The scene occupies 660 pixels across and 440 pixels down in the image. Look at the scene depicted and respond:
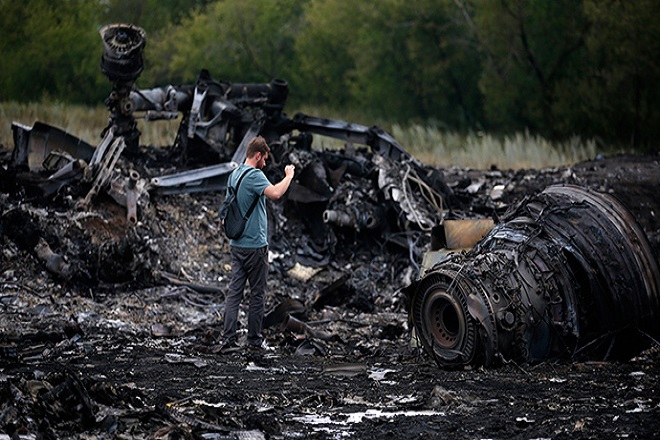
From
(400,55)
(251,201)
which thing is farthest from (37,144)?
(400,55)

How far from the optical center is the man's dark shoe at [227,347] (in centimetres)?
872

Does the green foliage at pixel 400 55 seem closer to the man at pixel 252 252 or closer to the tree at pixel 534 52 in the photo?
the tree at pixel 534 52

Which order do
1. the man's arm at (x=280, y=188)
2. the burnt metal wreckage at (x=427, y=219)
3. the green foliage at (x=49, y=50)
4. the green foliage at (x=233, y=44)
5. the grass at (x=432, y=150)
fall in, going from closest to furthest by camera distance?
the burnt metal wreckage at (x=427, y=219), the man's arm at (x=280, y=188), the grass at (x=432, y=150), the green foliage at (x=49, y=50), the green foliage at (x=233, y=44)

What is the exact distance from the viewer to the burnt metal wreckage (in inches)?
299

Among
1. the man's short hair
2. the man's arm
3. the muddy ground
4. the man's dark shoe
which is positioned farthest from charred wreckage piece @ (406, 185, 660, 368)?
the man's short hair

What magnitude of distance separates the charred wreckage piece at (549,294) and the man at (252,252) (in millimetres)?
1769

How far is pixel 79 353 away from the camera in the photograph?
8.39 metres

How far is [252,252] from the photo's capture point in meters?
9.03

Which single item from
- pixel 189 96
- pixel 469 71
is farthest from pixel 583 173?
pixel 469 71

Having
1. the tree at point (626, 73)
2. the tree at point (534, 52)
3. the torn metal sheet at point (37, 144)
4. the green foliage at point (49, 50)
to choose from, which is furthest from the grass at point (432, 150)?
the green foliage at point (49, 50)

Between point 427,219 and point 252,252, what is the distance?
4484mm

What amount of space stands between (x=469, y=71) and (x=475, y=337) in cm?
2638

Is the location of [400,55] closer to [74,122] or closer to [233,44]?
[233,44]

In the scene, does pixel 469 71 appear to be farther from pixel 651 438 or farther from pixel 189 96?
pixel 651 438
